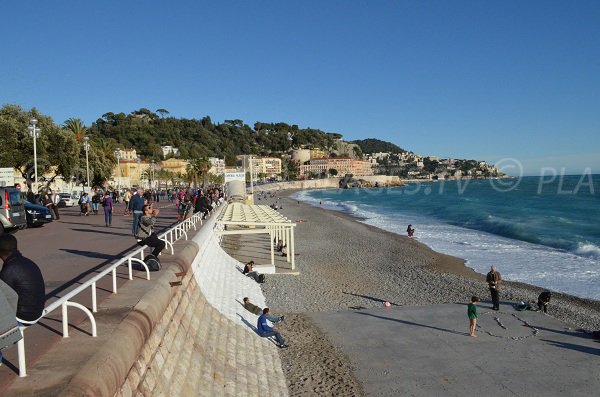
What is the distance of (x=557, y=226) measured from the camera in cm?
4088

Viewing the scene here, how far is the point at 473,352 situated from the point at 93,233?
39.7 ft

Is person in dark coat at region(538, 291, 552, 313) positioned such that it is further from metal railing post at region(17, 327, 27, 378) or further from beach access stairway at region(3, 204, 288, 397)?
metal railing post at region(17, 327, 27, 378)

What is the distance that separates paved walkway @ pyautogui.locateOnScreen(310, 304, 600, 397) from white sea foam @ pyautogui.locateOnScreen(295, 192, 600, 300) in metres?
5.86

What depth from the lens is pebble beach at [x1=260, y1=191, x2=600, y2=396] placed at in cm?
995

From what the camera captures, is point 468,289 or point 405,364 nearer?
point 405,364

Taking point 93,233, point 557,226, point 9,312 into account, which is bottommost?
point 557,226

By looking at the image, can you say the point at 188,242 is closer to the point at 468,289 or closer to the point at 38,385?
the point at 38,385

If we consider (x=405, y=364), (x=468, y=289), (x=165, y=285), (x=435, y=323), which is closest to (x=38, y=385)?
(x=165, y=285)

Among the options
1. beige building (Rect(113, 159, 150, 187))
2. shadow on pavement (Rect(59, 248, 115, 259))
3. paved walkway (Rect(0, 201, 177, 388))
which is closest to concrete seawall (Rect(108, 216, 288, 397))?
paved walkway (Rect(0, 201, 177, 388))

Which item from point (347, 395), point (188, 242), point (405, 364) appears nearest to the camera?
point (347, 395)

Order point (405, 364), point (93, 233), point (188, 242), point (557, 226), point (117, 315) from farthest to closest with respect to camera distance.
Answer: point (557, 226) < point (93, 233) < point (188, 242) < point (405, 364) < point (117, 315)

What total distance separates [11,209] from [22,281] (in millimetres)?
13068

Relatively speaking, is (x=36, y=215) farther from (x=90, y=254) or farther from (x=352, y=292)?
(x=352, y=292)

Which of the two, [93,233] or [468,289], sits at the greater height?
[93,233]
